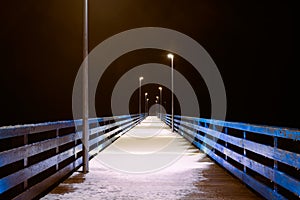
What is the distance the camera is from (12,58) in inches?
6314

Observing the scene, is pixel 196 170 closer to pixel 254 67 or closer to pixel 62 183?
pixel 62 183

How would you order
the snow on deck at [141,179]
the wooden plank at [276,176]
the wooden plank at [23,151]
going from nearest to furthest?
the wooden plank at [276,176]
the wooden plank at [23,151]
the snow on deck at [141,179]

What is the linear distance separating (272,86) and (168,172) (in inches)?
4971

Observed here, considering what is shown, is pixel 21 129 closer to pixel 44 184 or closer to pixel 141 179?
pixel 44 184

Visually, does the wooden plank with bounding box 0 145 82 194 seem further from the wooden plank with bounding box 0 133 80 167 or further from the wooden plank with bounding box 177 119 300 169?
the wooden plank with bounding box 177 119 300 169

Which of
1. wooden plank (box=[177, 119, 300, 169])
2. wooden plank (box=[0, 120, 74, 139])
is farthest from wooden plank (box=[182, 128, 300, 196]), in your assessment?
wooden plank (box=[0, 120, 74, 139])

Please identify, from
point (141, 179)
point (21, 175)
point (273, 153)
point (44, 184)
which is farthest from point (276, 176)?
point (44, 184)

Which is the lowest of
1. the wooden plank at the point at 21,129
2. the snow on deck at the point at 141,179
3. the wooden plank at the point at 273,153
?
the snow on deck at the point at 141,179

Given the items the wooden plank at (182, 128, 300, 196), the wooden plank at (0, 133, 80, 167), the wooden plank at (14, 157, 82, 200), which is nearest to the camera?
the wooden plank at (182, 128, 300, 196)

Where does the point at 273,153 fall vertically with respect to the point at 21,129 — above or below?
below

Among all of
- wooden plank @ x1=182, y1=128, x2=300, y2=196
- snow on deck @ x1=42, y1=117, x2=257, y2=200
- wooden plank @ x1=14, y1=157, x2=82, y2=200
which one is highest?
wooden plank @ x1=182, y1=128, x2=300, y2=196

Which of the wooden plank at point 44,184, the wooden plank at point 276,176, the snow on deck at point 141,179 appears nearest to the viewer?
the wooden plank at point 276,176

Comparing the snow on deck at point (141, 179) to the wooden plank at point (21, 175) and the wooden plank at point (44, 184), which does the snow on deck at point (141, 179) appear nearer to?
the wooden plank at point (44, 184)

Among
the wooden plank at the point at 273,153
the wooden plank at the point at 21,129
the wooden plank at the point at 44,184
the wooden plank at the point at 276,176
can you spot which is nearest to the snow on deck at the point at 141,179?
the wooden plank at the point at 44,184
